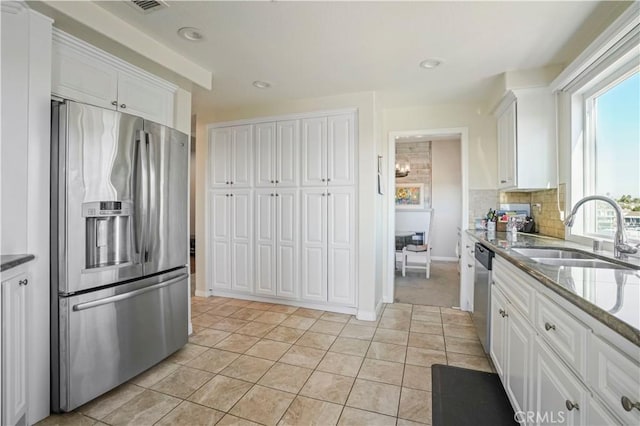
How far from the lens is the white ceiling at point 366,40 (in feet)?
6.10

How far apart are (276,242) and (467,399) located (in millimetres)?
2394

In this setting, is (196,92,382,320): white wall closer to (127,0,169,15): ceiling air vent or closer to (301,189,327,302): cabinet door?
(301,189,327,302): cabinet door

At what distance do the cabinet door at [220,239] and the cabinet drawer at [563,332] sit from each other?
10.9ft

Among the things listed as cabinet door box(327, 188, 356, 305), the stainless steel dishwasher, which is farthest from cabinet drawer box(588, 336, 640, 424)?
cabinet door box(327, 188, 356, 305)

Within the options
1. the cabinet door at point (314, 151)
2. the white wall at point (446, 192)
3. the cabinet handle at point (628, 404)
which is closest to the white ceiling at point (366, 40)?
the cabinet door at point (314, 151)

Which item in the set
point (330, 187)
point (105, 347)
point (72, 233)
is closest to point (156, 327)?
point (105, 347)

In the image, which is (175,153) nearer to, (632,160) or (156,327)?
(156,327)

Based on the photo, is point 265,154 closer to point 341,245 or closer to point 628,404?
point 341,245

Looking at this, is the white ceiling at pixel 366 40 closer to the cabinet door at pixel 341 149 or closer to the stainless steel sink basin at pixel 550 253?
the cabinet door at pixel 341 149

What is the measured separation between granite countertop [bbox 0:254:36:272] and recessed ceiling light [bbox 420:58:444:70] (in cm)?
294

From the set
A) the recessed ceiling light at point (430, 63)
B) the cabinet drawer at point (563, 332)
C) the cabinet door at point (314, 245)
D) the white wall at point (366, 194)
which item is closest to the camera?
the cabinet drawer at point (563, 332)

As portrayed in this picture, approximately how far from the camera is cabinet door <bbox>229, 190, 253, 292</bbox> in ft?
12.4

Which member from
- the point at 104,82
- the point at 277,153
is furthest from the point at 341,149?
the point at 104,82

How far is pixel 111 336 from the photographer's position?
1.86 meters
